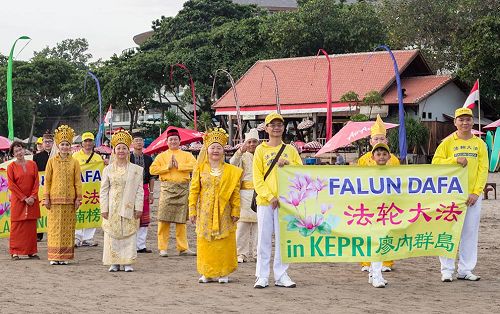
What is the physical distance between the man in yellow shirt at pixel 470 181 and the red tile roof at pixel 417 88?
103ft

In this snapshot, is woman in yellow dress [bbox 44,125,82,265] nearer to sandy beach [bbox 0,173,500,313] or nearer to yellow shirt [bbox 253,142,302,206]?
sandy beach [bbox 0,173,500,313]

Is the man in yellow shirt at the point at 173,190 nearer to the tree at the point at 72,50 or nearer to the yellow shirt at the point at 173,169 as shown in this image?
the yellow shirt at the point at 173,169

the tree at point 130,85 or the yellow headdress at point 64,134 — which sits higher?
the tree at point 130,85

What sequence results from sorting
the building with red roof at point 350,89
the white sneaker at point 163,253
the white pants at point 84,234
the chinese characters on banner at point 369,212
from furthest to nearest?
the building with red roof at point 350,89 < the white pants at point 84,234 < the white sneaker at point 163,253 < the chinese characters on banner at point 369,212

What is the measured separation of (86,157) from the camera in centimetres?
1346

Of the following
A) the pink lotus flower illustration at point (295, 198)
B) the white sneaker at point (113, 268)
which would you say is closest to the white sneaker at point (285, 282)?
the pink lotus flower illustration at point (295, 198)

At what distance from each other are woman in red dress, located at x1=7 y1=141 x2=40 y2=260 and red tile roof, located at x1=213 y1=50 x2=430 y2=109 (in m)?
30.1

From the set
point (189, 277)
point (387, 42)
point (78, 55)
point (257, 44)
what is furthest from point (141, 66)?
point (78, 55)

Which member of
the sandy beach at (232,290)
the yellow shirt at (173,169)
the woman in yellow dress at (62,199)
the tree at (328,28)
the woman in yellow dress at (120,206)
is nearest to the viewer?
the sandy beach at (232,290)

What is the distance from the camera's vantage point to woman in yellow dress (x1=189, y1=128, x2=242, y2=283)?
31.2 feet

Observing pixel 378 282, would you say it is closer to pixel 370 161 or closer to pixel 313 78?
pixel 370 161

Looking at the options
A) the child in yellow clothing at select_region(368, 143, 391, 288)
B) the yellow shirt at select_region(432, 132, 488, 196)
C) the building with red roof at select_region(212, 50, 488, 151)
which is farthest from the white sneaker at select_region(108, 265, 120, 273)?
the building with red roof at select_region(212, 50, 488, 151)

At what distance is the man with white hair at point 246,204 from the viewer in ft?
37.6

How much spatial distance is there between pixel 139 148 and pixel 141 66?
3847cm
